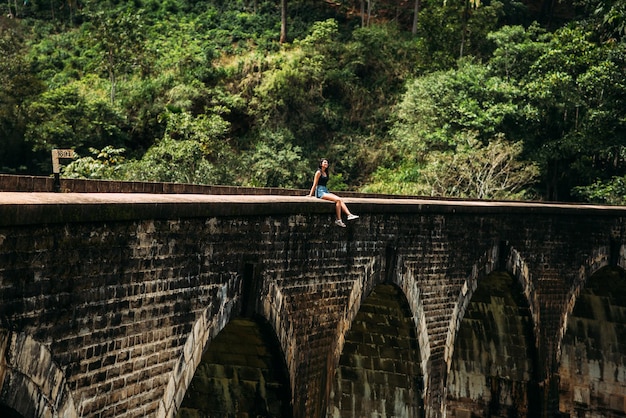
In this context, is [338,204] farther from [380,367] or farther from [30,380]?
[30,380]

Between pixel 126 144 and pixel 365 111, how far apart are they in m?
9.66

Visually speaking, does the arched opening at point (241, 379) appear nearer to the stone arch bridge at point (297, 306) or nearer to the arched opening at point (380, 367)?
the stone arch bridge at point (297, 306)

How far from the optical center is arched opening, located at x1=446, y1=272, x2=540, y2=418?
53.0ft

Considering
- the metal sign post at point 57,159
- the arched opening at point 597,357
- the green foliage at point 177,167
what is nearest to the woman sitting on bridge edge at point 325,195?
the metal sign post at point 57,159

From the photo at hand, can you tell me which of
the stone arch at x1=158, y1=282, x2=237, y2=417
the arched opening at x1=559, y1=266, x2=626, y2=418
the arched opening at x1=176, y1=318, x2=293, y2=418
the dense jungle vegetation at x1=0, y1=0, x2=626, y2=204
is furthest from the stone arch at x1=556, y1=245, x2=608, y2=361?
the stone arch at x1=158, y1=282, x2=237, y2=417

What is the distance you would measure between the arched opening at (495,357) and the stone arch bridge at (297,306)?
37mm

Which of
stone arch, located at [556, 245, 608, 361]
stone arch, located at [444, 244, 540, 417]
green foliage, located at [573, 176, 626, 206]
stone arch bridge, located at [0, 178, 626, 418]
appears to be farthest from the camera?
green foliage, located at [573, 176, 626, 206]

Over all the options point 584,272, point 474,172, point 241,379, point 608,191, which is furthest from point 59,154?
point 608,191

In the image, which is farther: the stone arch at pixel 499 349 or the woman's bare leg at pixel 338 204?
the stone arch at pixel 499 349

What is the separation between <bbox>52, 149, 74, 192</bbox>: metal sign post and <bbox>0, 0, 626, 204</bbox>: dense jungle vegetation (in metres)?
12.5

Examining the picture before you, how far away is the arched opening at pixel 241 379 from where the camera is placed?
953cm

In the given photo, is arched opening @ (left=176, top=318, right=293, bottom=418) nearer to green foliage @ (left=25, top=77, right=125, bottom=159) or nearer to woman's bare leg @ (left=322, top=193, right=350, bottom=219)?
woman's bare leg @ (left=322, top=193, right=350, bottom=219)

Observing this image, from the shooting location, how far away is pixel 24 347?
5.38m

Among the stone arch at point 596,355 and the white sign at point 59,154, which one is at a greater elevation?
the white sign at point 59,154
